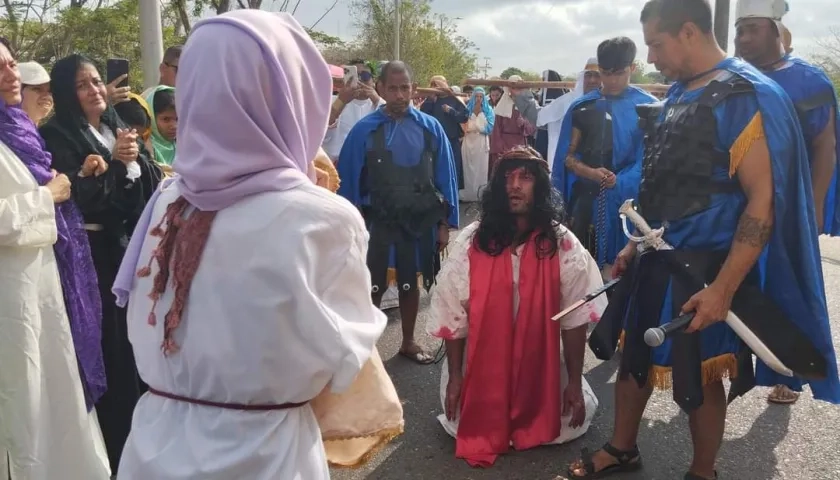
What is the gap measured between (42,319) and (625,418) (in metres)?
2.28

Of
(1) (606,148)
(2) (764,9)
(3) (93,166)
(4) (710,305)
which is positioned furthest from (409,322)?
(2) (764,9)

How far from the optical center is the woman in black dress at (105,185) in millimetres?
2777

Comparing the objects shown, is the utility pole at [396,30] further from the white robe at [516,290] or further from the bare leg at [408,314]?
the white robe at [516,290]

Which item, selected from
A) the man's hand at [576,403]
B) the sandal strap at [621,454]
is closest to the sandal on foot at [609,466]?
the sandal strap at [621,454]

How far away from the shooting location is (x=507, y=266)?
3.17 meters

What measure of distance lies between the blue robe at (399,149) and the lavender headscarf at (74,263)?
1.80 metres

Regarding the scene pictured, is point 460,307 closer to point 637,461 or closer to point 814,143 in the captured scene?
point 637,461

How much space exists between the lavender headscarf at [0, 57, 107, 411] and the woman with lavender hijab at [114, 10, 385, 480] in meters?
1.41

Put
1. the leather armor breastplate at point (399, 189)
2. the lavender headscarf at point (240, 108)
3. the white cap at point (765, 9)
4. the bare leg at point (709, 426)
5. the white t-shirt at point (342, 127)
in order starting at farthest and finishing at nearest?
the white t-shirt at point (342, 127) < the leather armor breastplate at point (399, 189) < the white cap at point (765, 9) < the bare leg at point (709, 426) < the lavender headscarf at point (240, 108)

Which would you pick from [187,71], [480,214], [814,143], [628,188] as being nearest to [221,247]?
[187,71]

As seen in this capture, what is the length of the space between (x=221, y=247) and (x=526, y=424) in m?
2.27

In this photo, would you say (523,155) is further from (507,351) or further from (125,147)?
(125,147)

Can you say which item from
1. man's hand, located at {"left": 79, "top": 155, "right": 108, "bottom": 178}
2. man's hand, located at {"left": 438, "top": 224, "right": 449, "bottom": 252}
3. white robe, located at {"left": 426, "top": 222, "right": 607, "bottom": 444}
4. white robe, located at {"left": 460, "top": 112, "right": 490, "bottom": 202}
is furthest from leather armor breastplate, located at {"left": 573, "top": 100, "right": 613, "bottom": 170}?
white robe, located at {"left": 460, "top": 112, "right": 490, "bottom": 202}

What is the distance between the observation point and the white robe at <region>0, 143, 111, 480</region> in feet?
7.79
